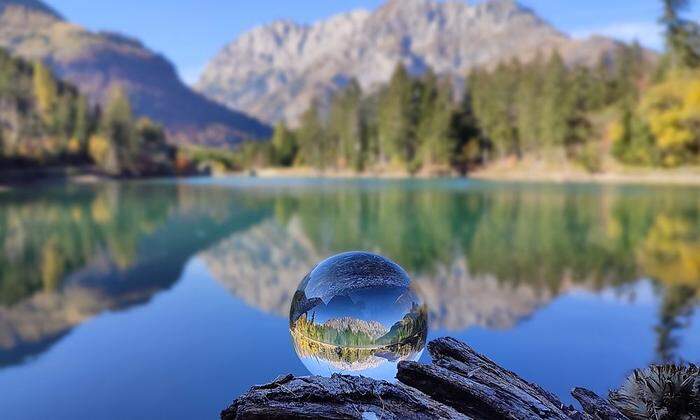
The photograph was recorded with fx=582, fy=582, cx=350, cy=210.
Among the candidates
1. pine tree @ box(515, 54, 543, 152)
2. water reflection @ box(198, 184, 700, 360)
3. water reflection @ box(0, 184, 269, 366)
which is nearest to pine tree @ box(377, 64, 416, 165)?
pine tree @ box(515, 54, 543, 152)

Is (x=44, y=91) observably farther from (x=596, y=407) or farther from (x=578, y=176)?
(x=596, y=407)

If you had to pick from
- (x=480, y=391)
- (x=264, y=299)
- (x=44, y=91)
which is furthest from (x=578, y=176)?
(x=44, y=91)

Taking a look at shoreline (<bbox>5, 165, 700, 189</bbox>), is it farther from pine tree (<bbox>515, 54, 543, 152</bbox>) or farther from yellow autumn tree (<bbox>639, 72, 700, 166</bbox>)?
pine tree (<bbox>515, 54, 543, 152</bbox>)

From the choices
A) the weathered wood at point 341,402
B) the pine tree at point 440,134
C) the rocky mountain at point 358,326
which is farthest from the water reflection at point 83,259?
the pine tree at point 440,134

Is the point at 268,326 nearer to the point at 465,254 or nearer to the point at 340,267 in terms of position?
the point at 340,267

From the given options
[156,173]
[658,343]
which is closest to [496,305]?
[658,343]

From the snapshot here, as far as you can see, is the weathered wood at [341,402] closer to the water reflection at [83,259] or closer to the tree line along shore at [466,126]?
the water reflection at [83,259]

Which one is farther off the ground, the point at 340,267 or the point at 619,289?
the point at 340,267
